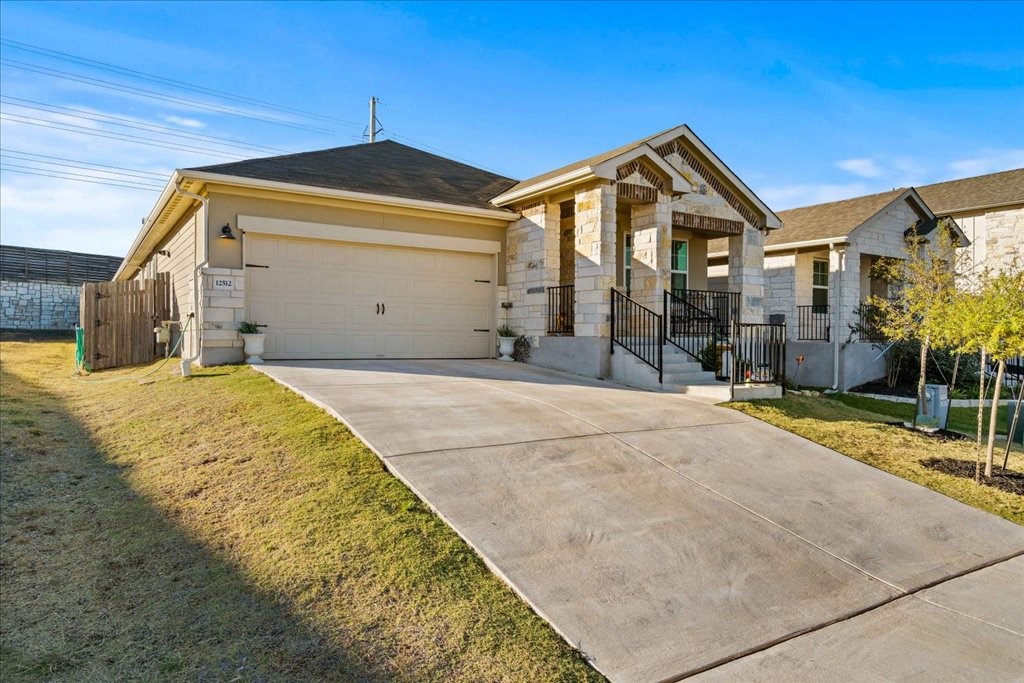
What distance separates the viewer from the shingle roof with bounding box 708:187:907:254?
15.2 metres

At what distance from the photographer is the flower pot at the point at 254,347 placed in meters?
10.1

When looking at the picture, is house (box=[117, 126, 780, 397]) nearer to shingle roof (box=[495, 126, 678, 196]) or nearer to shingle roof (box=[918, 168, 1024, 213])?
shingle roof (box=[495, 126, 678, 196])

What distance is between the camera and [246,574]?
3539mm

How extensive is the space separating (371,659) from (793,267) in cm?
1613

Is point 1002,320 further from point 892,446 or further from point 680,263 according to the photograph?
point 680,263

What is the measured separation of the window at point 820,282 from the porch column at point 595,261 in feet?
28.7

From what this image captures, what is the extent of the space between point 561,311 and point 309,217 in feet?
16.3

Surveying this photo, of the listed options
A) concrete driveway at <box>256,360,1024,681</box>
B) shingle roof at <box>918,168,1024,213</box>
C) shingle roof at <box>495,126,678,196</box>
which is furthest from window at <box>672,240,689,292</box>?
shingle roof at <box>918,168,1024,213</box>

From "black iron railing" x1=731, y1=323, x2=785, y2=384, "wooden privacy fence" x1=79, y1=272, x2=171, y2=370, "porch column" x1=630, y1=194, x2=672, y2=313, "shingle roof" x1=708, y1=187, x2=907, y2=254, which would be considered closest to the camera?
"black iron railing" x1=731, y1=323, x2=785, y2=384

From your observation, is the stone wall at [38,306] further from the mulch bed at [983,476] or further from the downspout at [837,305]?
the mulch bed at [983,476]

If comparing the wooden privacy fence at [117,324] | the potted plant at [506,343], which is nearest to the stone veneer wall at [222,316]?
the wooden privacy fence at [117,324]

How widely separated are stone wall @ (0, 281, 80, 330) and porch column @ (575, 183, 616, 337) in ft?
75.0

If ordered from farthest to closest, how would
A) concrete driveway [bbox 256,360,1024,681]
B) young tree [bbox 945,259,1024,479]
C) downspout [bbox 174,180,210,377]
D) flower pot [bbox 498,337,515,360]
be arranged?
1. flower pot [bbox 498,337,515,360]
2. downspout [bbox 174,180,210,377]
3. young tree [bbox 945,259,1024,479]
4. concrete driveway [bbox 256,360,1024,681]

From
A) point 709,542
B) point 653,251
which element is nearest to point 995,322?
point 709,542
